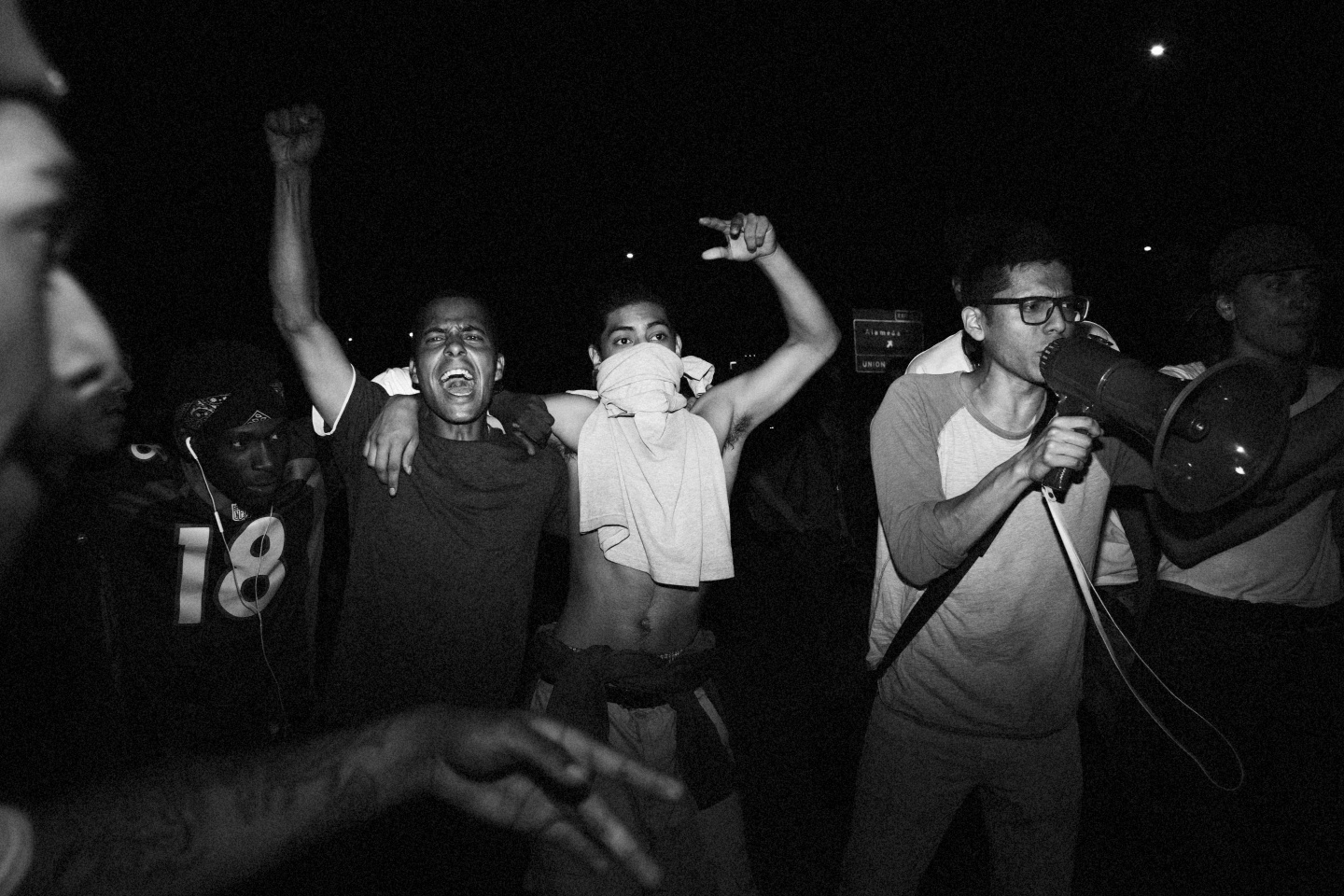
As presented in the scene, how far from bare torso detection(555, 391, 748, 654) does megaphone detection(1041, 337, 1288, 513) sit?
4.68 feet

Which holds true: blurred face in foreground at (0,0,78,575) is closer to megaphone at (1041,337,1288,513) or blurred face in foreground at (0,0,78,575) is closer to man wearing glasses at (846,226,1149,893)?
man wearing glasses at (846,226,1149,893)

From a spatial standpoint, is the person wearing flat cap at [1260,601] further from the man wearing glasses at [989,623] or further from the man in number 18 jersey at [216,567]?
the man in number 18 jersey at [216,567]

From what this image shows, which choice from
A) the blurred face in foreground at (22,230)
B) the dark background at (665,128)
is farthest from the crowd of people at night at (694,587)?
the blurred face in foreground at (22,230)

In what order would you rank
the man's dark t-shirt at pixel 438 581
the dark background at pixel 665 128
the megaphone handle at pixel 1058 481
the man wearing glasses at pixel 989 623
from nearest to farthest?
the megaphone handle at pixel 1058 481 → the man wearing glasses at pixel 989 623 → the man's dark t-shirt at pixel 438 581 → the dark background at pixel 665 128

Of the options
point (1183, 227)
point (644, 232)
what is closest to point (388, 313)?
point (644, 232)

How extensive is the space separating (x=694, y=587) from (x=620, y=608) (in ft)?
1.00

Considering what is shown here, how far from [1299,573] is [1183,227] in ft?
40.6

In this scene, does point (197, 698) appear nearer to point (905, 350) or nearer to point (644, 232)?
point (644, 232)

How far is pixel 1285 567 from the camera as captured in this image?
2889 mm

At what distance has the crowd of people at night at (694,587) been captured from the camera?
2338mm

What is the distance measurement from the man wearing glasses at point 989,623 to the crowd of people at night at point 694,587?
0.4 inches

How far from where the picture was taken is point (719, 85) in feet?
23.7

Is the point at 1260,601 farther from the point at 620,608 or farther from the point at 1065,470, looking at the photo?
the point at 620,608

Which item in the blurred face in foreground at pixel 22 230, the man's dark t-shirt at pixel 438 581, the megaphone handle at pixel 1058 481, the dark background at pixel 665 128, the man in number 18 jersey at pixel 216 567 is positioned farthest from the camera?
the dark background at pixel 665 128
